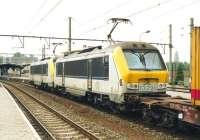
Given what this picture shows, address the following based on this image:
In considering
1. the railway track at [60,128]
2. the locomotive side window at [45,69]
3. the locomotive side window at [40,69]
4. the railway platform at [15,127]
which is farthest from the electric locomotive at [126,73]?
the locomotive side window at [40,69]

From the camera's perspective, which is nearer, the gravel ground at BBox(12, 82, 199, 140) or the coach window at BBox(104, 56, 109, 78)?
the gravel ground at BBox(12, 82, 199, 140)

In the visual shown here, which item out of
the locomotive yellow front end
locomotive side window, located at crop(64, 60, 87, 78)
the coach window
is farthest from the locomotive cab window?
locomotive side window, located at crop(64, 60, 87, 78)

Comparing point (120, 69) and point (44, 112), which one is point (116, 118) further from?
point (44, 112)

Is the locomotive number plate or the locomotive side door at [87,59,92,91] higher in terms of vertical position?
the locomotive side door at [87,59,92,91]

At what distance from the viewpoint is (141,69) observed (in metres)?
18.7

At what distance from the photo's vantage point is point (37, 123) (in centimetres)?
1792

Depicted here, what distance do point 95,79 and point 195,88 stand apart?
10.5 meters

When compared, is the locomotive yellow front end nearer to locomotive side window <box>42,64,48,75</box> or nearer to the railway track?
the railway track

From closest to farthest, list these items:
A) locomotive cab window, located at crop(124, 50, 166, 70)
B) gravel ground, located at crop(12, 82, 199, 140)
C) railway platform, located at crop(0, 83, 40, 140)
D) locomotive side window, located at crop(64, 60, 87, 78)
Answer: railway platform, located at crop(0, 83, 40, 140), gravel ground, located at crop(12, 82, 199, 140), locomotive cab window, located at crop(124, 50, 166, 70), locomotive side window, located at crop(64, 60, 87, 78)

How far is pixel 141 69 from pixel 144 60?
0.59 metres

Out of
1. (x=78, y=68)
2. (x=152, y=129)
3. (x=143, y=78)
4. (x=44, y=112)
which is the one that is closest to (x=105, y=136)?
(x=152, y=129)

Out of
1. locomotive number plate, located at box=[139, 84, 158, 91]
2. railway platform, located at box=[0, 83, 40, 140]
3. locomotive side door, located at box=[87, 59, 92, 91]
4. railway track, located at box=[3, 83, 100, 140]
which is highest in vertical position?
locomotive side door, located at box=[87, 59, 92, 91]

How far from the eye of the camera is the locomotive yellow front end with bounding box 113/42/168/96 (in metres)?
18.2

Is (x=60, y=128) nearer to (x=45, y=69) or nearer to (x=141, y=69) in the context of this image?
(x=141, y=69)
